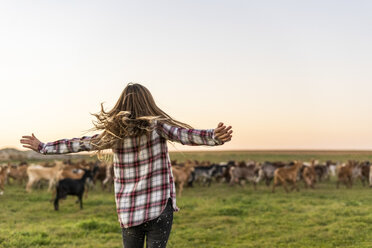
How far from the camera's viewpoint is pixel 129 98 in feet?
10.3

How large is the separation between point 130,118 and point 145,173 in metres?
0.42

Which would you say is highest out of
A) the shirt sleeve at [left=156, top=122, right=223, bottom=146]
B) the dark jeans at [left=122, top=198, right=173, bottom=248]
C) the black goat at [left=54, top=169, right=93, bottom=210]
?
the shirt sleeve at [left=156, top=122, right=223, bottom=146]

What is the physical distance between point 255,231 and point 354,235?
2.12 meters

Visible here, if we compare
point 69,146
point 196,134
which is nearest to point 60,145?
point 69,146

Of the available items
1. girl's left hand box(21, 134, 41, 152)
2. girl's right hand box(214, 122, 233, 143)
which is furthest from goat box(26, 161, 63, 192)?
girl's right hand box(214, 122, 233, 143)

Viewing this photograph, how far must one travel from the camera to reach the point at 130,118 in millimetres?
3039

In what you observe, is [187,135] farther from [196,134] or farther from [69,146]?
[69,146]

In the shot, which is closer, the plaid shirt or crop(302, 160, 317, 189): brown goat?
the plaid shirt

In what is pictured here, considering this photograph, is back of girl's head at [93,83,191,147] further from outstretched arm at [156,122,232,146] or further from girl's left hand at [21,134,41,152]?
girl's left hand at [21,134,41,152]

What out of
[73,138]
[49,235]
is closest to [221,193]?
[49,235]

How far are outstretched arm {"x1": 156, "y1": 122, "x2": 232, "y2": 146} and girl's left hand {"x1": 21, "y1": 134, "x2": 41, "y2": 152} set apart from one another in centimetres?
109

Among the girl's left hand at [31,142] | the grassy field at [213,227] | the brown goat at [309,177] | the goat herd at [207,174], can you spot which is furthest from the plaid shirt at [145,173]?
the brown goat at [309,177]

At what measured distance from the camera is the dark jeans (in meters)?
3.02

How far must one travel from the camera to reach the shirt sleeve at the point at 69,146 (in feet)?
10.7
